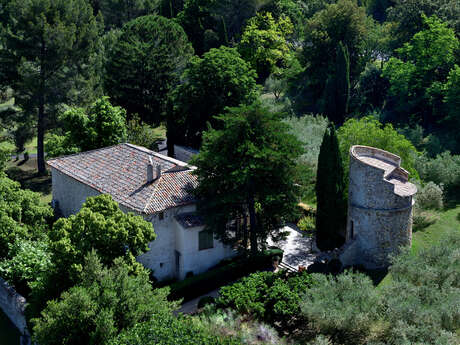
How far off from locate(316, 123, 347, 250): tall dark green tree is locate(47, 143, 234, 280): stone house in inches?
A: 234

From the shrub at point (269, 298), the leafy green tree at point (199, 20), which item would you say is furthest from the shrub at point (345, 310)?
the leafy green tree at point (199, 20)

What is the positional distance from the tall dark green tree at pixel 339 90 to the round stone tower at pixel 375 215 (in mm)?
29279

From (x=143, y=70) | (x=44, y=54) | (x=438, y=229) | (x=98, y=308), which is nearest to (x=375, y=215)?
(x=438, y=229)

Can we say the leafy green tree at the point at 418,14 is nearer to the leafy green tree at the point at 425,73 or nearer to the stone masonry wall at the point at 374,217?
the leafy green tree at the point at 425,73

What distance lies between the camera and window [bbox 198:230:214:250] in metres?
32.2

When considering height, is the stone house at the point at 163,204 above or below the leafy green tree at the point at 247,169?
below

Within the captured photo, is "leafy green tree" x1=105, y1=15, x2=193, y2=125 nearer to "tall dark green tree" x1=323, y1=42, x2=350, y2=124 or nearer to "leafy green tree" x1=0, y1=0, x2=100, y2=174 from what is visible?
"leafy green tree" x1=0, y1=0, x2=100, y2=174

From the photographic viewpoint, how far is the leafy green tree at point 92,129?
4628cm

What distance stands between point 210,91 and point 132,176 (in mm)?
16487

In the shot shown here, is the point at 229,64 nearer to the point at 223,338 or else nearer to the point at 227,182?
the point at 227,182

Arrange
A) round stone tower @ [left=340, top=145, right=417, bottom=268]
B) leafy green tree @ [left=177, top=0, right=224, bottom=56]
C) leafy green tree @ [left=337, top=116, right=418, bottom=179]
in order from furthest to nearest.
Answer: leafy green tree @ [left=177, top=0, right=224, bottom=56]
leafy green tree @ [left=337, top=116, right=418, bottom=179]
round stone tower @ [left=340, top=145, right=417, bottom=268]

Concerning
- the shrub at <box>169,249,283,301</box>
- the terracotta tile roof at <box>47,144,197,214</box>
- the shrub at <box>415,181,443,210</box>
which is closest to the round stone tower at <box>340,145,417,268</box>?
the shrub at <box>169,249,283,301</box>

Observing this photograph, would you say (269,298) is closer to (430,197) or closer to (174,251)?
(174,251)

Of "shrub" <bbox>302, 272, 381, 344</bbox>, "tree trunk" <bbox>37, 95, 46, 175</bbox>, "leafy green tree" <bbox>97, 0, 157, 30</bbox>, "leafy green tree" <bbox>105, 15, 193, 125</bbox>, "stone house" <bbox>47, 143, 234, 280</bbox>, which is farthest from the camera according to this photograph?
"leafy green tree" <bbox>97, 0, 157, 30</bbox>
